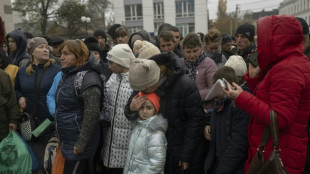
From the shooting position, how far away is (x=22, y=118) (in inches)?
154

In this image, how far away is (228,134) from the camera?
2.55m

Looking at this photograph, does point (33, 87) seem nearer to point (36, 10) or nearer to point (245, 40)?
point (245, 40)

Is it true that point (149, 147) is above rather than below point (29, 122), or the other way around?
above

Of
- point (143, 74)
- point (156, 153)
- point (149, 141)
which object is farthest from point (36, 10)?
point (156, 153)

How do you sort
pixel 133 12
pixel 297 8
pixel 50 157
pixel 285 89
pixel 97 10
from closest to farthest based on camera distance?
1. pixel 285 89
2. pixel 50 157
3. pixel 97 10
4. pixel 133 12
5. pixel 297 8

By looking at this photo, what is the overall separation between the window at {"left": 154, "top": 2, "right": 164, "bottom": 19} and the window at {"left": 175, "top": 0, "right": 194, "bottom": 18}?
242 centimetres

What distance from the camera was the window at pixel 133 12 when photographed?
141 ft

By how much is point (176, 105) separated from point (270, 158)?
1041mm

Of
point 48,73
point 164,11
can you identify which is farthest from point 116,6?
point 48,73

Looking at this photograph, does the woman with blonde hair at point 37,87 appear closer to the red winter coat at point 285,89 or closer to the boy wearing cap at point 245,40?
the red winter coat at point 285,89

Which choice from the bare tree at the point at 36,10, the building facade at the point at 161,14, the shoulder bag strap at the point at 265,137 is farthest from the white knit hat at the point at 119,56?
the building facade at the point at 161,14

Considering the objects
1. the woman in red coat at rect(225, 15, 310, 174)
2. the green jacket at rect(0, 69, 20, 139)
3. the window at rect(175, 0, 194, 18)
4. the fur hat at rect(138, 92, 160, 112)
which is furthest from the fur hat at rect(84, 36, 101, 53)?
the window at rect(175, 0, 194, 18)

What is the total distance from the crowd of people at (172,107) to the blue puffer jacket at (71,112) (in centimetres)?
1

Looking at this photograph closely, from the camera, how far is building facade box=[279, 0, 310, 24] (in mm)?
72031
